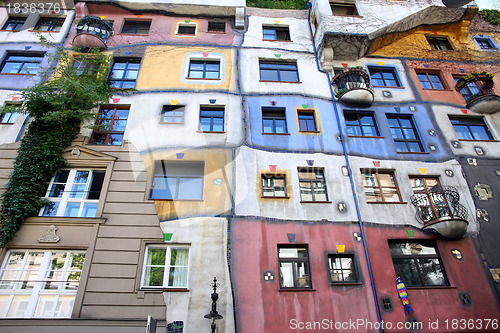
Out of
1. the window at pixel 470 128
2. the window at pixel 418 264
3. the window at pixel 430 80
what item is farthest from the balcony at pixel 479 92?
the window at pixel 418 264

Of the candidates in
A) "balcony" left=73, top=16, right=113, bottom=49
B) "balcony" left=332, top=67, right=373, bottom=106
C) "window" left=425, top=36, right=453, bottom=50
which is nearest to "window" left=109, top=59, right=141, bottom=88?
"balcony" left=73, top=16, right=113, bottom=49

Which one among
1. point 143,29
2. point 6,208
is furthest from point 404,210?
point 143,29

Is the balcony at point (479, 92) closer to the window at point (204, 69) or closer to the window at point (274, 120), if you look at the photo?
the window at point (274, 120)

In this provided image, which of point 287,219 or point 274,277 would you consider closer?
point 274,277

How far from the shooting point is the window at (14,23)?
17078 mm

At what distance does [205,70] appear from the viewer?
15703mm

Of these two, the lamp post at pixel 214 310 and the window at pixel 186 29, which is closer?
the lamp post at pixel 214 310

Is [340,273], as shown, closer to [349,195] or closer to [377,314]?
[377,314]

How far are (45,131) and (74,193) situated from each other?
9.21 feet

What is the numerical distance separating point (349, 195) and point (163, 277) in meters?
7.10

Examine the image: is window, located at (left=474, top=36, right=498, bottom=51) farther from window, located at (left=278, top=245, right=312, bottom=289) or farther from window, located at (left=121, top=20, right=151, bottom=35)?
window, located at (left=121, top=20, right=151, bottom=35)

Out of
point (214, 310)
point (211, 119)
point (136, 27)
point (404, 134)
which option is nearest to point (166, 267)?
point (214, 310)

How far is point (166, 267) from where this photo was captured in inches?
411

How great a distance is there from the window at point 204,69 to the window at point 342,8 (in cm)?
749
